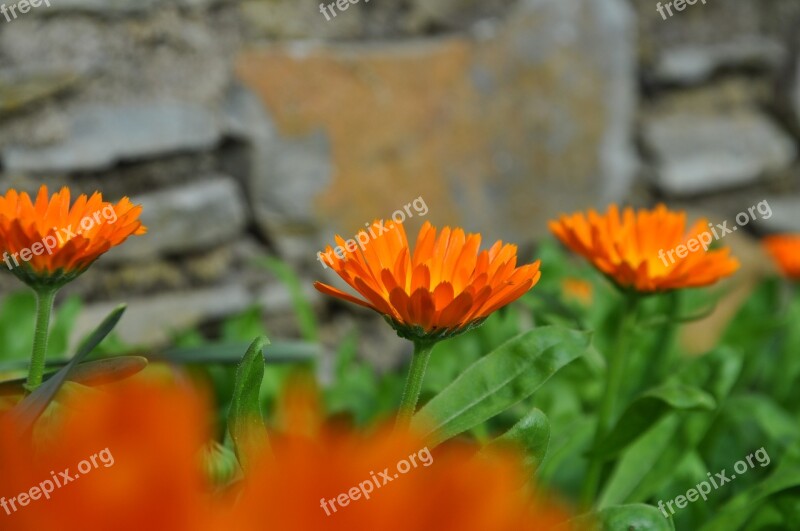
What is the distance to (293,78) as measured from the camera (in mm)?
1257

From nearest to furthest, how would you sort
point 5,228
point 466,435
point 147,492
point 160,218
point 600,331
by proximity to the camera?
point 147,492 → point 5,228 → point 466,435 → point 600,331 → point 160,218

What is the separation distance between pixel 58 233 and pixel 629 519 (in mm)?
287

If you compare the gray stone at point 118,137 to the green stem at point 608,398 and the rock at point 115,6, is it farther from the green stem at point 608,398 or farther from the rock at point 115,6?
the green stem at point 608,398

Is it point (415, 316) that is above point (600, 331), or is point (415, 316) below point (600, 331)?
above

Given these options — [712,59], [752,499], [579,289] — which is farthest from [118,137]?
[712,59]

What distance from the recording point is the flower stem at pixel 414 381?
430 millimetres

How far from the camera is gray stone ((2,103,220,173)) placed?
113 centimetres

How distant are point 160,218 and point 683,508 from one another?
2.56ft

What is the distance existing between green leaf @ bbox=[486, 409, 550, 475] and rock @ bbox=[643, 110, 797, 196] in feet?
4.14

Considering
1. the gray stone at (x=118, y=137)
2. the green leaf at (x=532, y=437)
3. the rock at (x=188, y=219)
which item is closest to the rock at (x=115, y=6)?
the gray stone at (x=118, y=137)

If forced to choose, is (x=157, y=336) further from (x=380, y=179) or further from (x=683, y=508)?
(x=683, y=508)

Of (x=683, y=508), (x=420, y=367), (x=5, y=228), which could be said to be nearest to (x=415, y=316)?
(x=420, y=367)

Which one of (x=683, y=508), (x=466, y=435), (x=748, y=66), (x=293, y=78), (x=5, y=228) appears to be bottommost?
(x=683, y=508)

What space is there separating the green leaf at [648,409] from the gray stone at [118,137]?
0.79 metres
